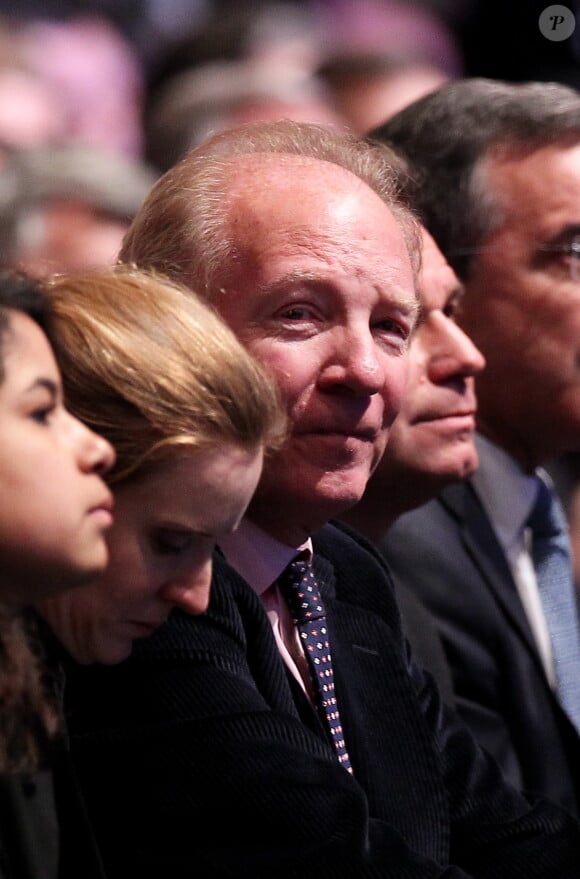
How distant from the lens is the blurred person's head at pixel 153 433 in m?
1.47

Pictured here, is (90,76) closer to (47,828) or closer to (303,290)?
(303,290)

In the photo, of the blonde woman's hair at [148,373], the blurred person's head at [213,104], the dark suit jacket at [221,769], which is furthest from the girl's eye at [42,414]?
the blurred person's head at [213,104]

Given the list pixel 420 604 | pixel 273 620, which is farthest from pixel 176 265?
pixel 420 604

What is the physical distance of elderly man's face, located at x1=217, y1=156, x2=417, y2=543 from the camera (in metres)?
1.93

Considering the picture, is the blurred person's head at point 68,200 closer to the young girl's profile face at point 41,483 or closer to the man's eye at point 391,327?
the man's eye at point 391,327

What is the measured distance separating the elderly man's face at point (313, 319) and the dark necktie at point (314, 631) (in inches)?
2.5

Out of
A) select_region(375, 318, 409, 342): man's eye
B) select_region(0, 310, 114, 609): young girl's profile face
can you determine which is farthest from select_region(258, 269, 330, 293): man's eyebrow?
select_region(0, 310, 114, 609): young girl's profile face

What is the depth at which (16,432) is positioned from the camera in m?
1.26

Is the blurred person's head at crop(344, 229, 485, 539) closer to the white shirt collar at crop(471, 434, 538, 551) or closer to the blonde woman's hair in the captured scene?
the white shirt collar at crop(471, 434, 538, 551)

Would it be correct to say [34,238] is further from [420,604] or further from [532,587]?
[532,587]

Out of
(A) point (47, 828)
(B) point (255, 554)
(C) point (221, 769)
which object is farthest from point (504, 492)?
(A) point (47, 828)

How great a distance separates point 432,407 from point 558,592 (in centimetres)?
67

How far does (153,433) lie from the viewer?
4.83 feet

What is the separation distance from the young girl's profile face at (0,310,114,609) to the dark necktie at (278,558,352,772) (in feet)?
2.18
